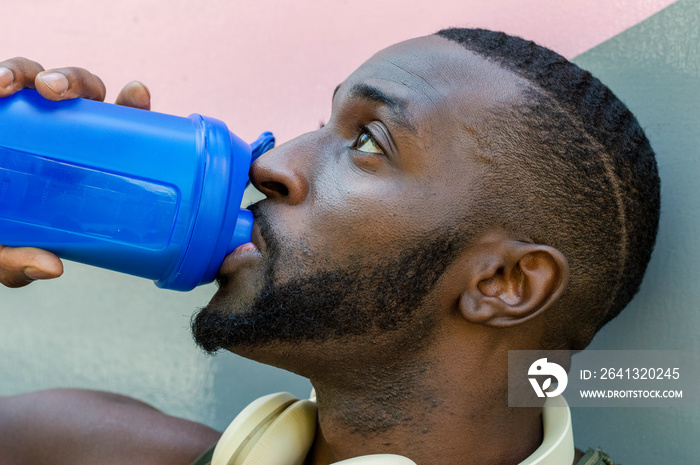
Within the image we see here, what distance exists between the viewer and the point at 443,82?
1.29 metres

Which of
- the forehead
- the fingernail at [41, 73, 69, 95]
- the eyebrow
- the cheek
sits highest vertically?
the forehead

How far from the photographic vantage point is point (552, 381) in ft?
4.83

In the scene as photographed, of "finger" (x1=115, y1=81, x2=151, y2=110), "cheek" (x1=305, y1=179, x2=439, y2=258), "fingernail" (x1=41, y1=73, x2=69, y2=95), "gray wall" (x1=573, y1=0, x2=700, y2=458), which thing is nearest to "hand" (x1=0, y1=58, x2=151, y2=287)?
"fingernail" (x1=41, y1=73, x2=69, y2=95)

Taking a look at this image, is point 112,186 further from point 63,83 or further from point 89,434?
point 89,434

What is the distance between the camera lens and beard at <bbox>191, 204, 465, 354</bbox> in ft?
4.03

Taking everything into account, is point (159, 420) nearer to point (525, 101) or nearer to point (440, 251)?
point (440, 251)

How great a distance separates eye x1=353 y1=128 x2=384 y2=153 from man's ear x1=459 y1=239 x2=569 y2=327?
0.24 m

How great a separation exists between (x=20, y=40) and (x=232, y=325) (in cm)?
140

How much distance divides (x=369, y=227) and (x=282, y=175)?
0.55 feet

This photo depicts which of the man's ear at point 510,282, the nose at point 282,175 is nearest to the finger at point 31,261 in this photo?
the nose at point 282,175

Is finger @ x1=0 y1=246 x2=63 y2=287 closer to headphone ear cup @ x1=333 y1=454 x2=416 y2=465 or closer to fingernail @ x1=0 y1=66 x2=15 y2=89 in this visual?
fingernail @ x1=0 y1=66 x2=15 y2=89

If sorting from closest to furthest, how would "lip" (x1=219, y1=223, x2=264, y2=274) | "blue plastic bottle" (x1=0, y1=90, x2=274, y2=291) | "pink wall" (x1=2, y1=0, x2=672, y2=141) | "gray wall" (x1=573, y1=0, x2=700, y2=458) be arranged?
"blue plastic bottle" (x1=0, y1=90, x2=274, y2=291) → "lip" (x1=219, y1=223, x2=264, y2=274) → "gray wall" (x1=573, y1=0, x2=700, y2=458) → "pink wall" (x1=2, y1=0, x2=672, y2=141)

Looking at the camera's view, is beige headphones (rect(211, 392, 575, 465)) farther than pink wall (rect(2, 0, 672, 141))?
No


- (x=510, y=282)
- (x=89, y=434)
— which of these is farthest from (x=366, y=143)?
(x=89, y=434)
